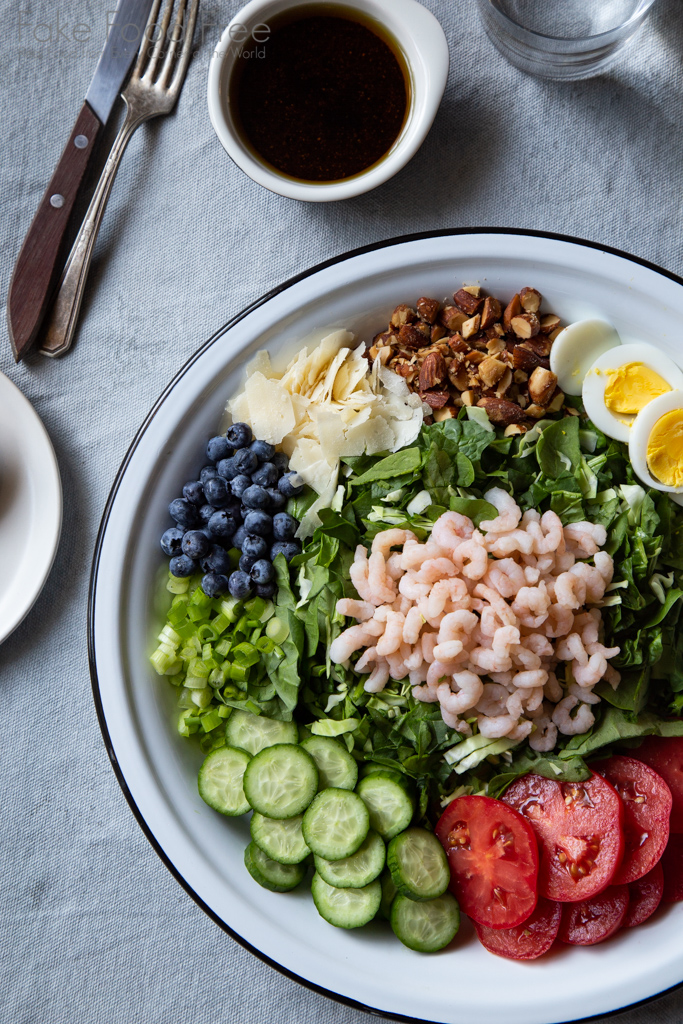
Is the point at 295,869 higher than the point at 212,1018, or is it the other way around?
the point at 295,869

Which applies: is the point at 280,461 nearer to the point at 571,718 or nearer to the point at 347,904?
the point at 571,718

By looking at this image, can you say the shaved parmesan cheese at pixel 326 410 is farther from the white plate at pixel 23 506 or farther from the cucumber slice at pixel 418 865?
the cucumber slice at pixel 418 865

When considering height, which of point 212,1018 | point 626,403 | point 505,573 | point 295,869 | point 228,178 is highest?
point 228,178

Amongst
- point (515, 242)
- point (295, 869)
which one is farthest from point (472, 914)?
point (515, 242)

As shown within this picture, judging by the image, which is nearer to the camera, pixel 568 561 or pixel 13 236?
pixel 568 561

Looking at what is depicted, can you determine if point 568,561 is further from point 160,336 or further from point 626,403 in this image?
point 160,336

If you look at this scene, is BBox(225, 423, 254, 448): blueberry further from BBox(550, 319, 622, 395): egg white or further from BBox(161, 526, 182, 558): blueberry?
BBox(550, 319, 622, 395): egg white

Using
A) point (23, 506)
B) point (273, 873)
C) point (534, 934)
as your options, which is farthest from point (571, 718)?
point (23, 506)
